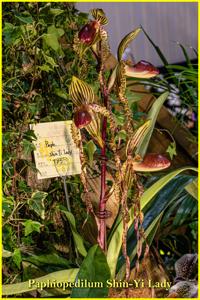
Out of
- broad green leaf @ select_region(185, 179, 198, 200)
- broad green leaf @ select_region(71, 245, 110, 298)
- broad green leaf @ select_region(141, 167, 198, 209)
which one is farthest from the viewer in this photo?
broad green leaf @ select_region(185, 179, 198, 200)

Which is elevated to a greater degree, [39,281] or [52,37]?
[52,37]

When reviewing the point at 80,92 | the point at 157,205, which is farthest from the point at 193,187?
the point at 80,92

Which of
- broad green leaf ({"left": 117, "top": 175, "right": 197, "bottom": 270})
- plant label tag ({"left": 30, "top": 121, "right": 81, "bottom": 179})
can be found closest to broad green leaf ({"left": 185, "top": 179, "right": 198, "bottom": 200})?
broad green leaf ({"left": 117, "top": 175, "right": 197, "bottom": 270})

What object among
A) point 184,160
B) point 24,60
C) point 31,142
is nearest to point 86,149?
point 31,142

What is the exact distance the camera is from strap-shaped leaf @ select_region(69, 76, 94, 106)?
672 millimetres

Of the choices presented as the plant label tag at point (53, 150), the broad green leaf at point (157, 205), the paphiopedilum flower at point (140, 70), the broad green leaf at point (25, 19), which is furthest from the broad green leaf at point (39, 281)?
the broad green leaf at point (25, 19)

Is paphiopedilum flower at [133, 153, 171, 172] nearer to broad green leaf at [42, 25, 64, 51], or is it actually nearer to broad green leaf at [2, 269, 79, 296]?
broad green leaf at [2, 269, 79, 296]

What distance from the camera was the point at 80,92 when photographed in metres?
0.68

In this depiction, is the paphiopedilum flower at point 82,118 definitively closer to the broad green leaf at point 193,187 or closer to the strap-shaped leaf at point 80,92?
the strap-shaped leaf at point 80,92

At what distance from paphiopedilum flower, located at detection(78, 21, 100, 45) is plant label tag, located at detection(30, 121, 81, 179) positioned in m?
0.24

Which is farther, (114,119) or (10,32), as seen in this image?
(10,32)

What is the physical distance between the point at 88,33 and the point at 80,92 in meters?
0.09

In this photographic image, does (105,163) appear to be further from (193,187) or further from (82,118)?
(193,187)

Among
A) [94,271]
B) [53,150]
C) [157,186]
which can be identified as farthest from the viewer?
[53,150]
